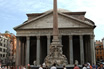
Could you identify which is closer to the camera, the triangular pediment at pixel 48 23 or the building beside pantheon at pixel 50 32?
the building beside pantheon at pixel 50 32

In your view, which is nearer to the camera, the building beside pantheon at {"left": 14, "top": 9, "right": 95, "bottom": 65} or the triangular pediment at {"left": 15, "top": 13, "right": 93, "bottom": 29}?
the building beside pantheon at {"left": 14, "top": 9, "right": 95, "bottom": 65}

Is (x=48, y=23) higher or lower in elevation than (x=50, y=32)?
higher

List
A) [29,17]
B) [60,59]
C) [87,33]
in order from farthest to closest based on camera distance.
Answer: [29,17]
[87,33]
[60,59]

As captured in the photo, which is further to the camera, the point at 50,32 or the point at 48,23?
the point at 48,23

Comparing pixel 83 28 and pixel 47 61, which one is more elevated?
pixel 83 28

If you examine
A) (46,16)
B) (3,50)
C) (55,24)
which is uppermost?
(46,16)

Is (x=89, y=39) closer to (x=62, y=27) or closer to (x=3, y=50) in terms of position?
(x=62, y=27)

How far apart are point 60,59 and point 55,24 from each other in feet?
12.0

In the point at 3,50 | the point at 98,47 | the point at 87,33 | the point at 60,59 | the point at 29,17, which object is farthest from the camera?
the point at 98,47

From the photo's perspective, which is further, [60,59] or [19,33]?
[19,33]

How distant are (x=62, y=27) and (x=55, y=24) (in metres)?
17.0

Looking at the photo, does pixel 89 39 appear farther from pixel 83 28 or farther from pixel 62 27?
pixel 62 27

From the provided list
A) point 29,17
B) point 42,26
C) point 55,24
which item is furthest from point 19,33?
point 55,24

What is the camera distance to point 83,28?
33.8 metres
